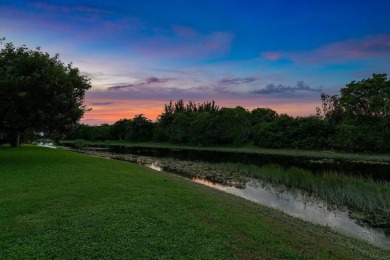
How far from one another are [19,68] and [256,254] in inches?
844

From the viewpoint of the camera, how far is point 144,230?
857cm

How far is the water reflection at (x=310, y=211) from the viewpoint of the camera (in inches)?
479

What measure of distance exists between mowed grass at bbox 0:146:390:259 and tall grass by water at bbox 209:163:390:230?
5620 millimetres

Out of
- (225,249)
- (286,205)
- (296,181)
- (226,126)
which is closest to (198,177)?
(296,181)

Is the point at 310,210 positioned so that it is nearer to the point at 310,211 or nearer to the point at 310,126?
the point at 310,211

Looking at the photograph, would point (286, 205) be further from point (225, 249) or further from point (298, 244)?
point (225, 249)

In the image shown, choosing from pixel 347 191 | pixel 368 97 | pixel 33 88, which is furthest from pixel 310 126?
pixel 33 88

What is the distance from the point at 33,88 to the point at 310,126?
66.5 m

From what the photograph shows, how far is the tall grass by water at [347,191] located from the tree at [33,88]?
1892cm

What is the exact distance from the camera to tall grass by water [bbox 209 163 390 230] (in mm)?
15007

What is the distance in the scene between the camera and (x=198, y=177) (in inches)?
1046

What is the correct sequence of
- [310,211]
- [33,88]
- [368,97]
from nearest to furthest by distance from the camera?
[310,211]
[33,88]
[368,97]

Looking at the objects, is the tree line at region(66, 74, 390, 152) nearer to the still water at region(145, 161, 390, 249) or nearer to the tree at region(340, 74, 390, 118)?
the tree at region(340, 74, 390, 118)

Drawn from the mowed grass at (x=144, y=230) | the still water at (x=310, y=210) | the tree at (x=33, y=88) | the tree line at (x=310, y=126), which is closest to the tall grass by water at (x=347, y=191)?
the still water at (x=310, y=210)
